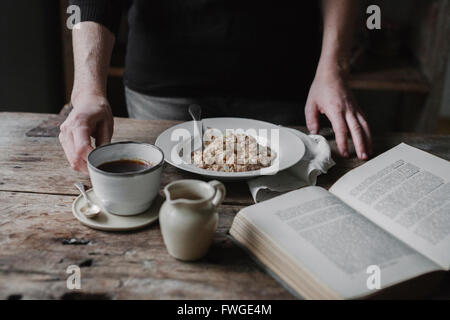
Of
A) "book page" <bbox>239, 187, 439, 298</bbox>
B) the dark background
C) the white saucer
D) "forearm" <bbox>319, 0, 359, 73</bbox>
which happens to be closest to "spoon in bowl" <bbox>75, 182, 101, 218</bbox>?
the white saucer

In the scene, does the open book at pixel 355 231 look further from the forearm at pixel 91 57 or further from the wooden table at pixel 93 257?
the forearm at pixel 91 57

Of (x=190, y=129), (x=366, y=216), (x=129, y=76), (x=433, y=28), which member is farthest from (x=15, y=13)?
(x=433, y=28)

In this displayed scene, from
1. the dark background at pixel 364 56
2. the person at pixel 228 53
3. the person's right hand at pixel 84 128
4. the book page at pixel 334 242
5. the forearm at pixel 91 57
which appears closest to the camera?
the book page at pixel 334 242

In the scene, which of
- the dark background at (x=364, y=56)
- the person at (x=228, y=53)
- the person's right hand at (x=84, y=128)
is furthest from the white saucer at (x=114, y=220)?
the dark background at (x=364, y=56)

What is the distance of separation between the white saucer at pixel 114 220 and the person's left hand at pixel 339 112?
588 millimetres

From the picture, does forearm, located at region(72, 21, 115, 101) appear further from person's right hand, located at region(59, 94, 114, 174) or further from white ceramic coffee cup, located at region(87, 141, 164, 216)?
white ceramic coffee cup, located at region(87, 141, 164, 216)

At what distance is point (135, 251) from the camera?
0.73m

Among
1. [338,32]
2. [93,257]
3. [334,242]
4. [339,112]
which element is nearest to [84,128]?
[93,257]

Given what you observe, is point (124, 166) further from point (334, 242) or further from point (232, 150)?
point (334, 242)

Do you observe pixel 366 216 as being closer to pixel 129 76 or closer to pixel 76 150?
pixel 76 150

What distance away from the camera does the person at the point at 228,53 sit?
127cm

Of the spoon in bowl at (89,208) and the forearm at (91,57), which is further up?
the forearm at (91,57)

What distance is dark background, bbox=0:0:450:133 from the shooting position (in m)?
2.16
